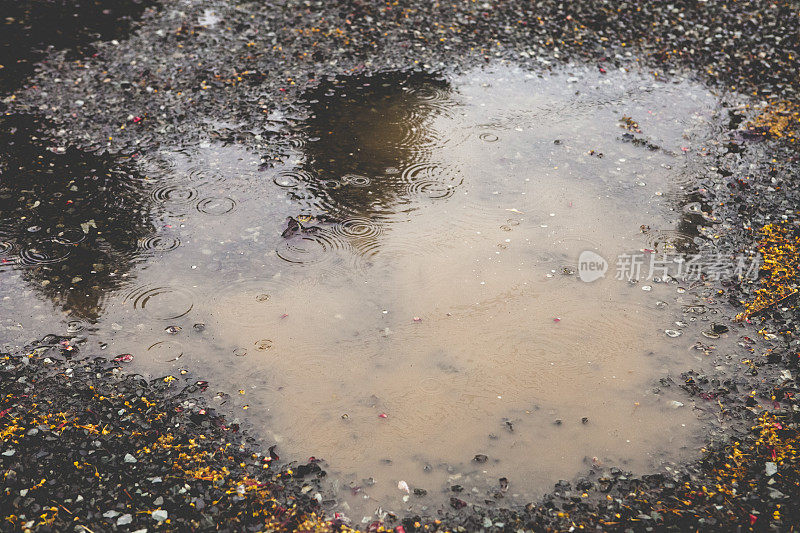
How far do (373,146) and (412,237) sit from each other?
100 inches

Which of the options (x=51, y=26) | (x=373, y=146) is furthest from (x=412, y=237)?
(x=51, y=26)

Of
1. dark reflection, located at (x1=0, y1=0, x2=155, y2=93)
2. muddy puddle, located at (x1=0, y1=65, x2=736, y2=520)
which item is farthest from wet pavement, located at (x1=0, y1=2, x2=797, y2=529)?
dark reflection, located at (x1=0, y1=0, x2=155, y2=93)

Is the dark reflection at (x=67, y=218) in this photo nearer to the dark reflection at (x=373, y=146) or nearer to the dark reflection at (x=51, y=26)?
the dark reflection at (x=373, y=146)

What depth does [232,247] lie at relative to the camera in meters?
8.55

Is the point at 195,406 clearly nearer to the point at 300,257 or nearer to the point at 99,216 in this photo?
the point at 300,257

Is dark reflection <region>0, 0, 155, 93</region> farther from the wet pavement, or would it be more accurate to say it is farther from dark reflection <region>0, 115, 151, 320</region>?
dark reflection <region>0, 115, 151, 320</region>

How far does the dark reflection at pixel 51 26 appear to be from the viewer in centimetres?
1248

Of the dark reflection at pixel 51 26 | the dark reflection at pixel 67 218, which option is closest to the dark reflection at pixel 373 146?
the dark reflection at pixel 67 218

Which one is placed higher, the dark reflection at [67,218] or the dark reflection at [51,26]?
the dark reflection at [51,26]

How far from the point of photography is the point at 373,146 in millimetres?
10625

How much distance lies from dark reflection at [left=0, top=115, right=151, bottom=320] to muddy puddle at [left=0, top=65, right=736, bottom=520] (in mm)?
42

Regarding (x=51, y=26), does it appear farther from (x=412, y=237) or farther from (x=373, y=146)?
(x=412, y=237)

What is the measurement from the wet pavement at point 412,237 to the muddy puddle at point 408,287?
0.12 feet

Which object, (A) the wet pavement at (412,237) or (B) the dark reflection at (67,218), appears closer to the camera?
(A) the wet pavement at (412,237)
